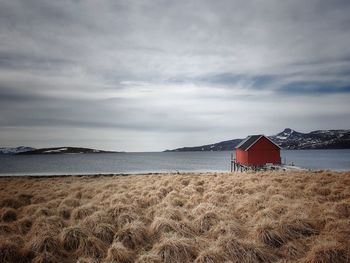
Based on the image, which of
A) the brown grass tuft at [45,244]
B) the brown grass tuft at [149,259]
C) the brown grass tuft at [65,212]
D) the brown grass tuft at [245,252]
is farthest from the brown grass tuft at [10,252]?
the brown grass tuft at [245,252]

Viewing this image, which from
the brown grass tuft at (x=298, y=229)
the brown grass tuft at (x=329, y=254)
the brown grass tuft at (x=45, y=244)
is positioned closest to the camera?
the brown grass tuft at (x=329, y=254)

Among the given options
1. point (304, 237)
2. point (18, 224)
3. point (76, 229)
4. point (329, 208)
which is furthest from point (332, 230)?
point (18, 224)

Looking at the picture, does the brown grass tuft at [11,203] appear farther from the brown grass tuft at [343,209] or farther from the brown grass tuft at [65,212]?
the brown grass tuft at [343,209]

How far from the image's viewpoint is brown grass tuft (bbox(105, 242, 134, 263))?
7.62m

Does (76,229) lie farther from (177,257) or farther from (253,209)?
(253,209)

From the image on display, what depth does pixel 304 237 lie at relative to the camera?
8.58 m

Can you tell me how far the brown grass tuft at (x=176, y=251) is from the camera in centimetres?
757

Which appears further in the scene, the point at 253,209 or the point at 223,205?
the point at 223,205

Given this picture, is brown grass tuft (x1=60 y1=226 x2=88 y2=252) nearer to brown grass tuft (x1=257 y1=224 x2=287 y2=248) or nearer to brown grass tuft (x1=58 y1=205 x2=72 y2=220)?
brown grass tuft (x1=58 y1=205 x2=72 y2=220)

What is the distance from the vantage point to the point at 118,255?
304 inches

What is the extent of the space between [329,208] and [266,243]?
4.05m

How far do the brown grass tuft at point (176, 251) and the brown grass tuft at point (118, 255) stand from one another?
0.75 meters

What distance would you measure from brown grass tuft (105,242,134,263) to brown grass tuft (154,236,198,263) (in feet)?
2.46

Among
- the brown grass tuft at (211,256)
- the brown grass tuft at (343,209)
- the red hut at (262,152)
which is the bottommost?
the brown grass tuft at (211,256)
